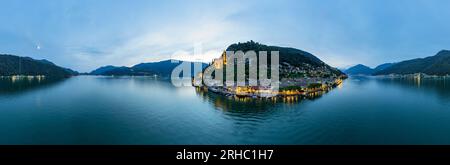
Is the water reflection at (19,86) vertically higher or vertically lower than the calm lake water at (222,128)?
higher

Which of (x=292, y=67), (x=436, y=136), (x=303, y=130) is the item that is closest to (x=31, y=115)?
(x=303, y=130)

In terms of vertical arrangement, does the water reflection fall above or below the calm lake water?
above

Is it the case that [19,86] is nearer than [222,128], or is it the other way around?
[222,128]

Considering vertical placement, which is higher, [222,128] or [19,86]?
[19,86]

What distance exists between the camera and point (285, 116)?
3878 centimetres

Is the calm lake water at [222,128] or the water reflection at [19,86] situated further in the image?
the water reflection at [19,86]

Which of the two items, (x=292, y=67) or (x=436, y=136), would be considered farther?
(x=292, y=67)

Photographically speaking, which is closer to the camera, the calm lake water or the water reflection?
the calm lake water
